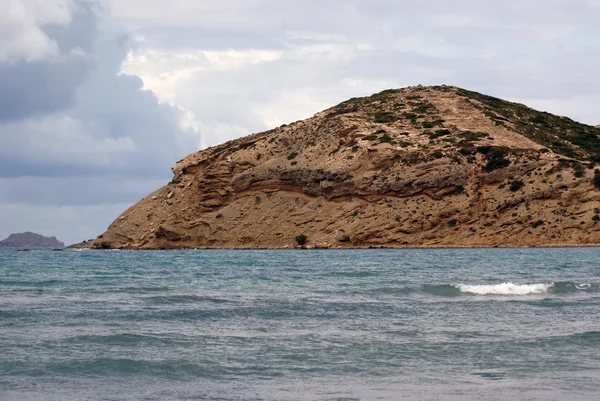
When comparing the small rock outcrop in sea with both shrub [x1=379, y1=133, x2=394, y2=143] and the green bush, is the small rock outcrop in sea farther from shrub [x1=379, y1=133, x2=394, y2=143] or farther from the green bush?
shrub [x1=379, y1=133, x2=394, y2=143]

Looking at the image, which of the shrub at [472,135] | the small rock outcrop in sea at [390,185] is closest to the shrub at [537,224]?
the small rock outcrop in sea at [390,185]

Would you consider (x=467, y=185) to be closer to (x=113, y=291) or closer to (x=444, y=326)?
(x=113, y=291)

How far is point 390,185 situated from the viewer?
9412 cm

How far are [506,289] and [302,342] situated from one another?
14586 millimetres

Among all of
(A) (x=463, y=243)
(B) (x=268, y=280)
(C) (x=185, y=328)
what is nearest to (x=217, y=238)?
(A) (x=463, y=243)

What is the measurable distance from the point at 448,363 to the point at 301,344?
379 centimetres

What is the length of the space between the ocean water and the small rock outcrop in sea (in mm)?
55947

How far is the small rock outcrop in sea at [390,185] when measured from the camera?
88.9m

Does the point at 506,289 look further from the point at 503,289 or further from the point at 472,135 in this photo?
the point at 472,135

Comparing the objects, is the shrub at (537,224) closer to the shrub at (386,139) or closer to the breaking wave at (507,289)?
the shrub at (386,139)

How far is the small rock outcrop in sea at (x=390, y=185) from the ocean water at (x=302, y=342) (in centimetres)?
5595

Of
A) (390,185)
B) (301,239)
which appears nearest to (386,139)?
(390,185)

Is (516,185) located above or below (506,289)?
above

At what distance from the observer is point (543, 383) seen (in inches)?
583
